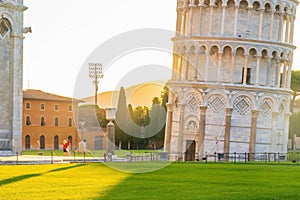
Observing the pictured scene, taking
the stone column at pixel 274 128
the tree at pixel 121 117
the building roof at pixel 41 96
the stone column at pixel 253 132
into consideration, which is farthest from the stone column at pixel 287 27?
the building roof at pixel 41 96

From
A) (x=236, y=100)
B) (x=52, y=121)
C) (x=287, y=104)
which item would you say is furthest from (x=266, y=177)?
(x=52, y=121)

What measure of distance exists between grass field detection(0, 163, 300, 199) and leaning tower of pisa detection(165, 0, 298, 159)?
23067 millimetres

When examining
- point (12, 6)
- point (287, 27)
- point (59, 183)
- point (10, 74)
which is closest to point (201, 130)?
point (287, 27)

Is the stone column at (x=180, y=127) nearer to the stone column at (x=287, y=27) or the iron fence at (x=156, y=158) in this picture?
the iron fence at (x=156, y=158)

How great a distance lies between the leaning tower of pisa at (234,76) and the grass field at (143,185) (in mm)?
23067

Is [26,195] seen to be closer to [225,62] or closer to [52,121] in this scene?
[225,62]

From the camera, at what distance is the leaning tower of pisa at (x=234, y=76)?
4778cm

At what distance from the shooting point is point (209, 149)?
4856cm

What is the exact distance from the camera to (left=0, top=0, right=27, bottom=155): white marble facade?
120ft

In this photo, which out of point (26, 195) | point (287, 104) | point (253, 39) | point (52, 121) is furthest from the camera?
point (52, 121)

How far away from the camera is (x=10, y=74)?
37.1 metres

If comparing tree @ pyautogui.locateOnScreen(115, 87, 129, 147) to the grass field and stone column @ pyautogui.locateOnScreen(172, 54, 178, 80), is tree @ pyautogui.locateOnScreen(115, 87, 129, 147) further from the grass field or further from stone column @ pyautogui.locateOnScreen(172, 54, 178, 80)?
the grass field

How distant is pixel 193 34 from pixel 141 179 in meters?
29.8

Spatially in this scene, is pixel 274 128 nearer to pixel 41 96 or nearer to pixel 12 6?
pixel 12 6
